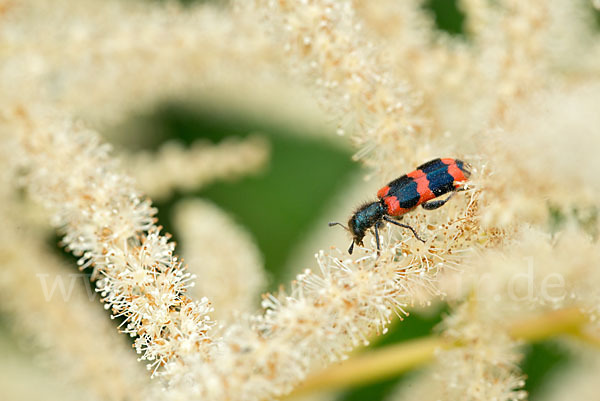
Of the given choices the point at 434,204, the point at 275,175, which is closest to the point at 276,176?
the point at 275,175

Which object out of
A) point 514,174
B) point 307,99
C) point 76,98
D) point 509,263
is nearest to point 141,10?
point 76,98

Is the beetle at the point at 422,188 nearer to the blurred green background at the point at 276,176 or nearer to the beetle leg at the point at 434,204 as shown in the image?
the beetle leg at the point at 434,204

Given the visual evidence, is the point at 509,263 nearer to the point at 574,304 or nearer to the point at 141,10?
the point at 574,304

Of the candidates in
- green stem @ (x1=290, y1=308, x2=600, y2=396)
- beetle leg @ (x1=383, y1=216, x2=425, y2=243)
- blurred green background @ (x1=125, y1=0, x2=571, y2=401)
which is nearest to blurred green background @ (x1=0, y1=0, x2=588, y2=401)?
blurred green background @ (x1=125, y1=0, x2=571, y2=401)

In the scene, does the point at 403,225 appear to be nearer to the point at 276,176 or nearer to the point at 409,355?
the point at 409,355

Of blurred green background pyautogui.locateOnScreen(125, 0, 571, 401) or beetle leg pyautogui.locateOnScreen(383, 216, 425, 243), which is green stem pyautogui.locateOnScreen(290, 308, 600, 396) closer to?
beetle leg pyautogui.locateOnScreen(383, 216, 425, 243)
